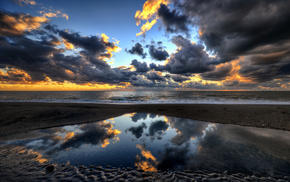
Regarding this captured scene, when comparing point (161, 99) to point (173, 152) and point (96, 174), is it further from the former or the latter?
point (96, 174)

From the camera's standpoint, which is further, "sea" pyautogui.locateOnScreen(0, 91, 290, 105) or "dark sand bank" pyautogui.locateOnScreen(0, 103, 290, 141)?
"sea" pyautogui.locateOnScreen(0, 91, 290, 105)

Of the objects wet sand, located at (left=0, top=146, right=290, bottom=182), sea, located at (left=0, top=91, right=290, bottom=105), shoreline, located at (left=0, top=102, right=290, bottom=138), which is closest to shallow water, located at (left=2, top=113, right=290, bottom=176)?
wet sand, located at (left=0, top=146, right=290, bottom=182)

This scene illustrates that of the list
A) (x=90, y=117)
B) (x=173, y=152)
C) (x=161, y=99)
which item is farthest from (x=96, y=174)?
(x=161, y=99)

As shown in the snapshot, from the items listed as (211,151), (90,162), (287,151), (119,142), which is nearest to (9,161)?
(90,162)

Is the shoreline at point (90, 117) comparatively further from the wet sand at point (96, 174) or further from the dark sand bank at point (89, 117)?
the wet sand at point (96, 174)

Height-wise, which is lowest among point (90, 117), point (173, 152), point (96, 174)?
point (90, 117)

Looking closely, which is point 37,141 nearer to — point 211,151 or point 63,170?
point 63,170

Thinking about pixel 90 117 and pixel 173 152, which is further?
pixel 90 117

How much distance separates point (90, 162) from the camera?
557 centimetres

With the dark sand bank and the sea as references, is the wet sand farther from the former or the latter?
the sea

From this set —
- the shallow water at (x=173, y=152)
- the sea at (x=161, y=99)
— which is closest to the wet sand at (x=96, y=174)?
the shallow water at (x=173, y=152)

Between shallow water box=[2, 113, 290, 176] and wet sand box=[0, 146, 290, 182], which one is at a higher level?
wet sand box=[0, 146, 290, 182]

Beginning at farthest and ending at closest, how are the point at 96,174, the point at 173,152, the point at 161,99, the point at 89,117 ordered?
1. the point at 161,99
2. the point at 89,117
3. the point at 173,152
4. the point at 96,174

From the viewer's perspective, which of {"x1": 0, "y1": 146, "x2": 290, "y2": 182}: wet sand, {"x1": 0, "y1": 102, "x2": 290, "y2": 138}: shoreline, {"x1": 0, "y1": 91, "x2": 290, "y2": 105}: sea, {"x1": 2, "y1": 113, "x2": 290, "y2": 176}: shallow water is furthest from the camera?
{"x1": 0, "y1": 91, "x2": 290, "y2": 105}: sea
